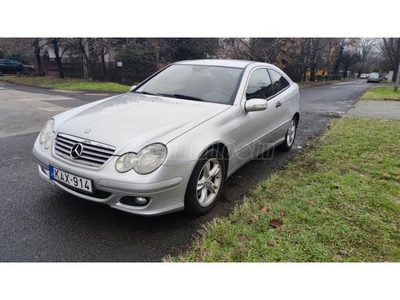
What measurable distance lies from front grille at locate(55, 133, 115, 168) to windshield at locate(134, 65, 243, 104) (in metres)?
1.38

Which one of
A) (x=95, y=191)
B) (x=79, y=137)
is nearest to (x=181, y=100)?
(x=79, y=137)

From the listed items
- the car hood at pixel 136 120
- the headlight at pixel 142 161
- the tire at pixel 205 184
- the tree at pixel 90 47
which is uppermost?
the tree at pixel 90 47

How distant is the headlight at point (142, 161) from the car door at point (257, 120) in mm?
1215

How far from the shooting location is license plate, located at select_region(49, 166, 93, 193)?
2.47m

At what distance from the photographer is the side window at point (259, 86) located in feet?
12.2

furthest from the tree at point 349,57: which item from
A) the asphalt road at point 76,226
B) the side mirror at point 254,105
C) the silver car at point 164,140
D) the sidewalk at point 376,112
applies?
the asphalt road at point 76,226

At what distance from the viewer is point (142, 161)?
2.42 m

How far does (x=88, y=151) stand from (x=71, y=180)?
1.01 feet

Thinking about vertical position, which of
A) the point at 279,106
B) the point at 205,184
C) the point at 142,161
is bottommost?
the point at 205,184

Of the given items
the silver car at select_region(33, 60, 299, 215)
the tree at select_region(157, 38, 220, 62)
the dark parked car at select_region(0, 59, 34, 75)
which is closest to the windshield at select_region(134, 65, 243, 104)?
the silver car at select_region(33, 60, 299, 215)

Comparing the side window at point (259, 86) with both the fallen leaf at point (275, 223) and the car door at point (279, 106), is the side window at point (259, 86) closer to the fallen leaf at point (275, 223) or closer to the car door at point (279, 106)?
the car door at point (279, 106)

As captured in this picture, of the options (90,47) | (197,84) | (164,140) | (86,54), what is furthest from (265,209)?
(90,47)

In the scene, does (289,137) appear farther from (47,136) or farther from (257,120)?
(47,136)

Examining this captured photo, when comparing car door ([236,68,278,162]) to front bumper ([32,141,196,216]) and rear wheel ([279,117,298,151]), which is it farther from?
front bumper ([32,141,196,216])
